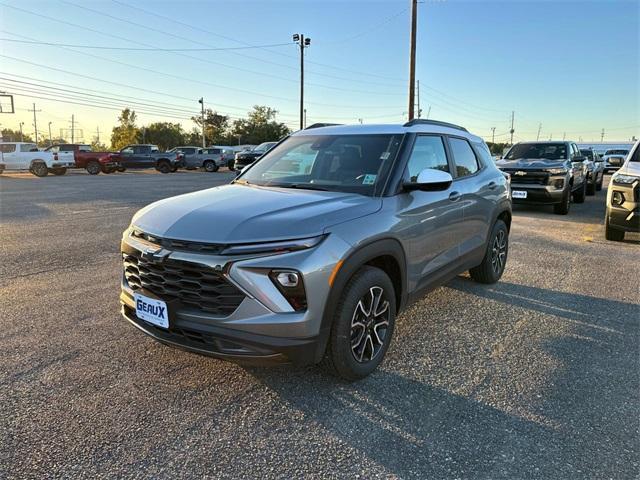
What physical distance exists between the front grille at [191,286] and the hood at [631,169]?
726 cm

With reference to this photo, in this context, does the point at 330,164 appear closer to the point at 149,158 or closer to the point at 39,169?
the point at 39,169

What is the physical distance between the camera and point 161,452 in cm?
238

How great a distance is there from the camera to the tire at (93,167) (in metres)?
27.5

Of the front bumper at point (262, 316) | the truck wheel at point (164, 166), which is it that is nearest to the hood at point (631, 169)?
the front bumper at point (262, 316)

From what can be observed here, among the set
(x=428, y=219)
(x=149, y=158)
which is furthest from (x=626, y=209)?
(x=149, y=158)

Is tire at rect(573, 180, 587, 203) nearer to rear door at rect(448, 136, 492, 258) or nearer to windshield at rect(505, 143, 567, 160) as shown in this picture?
windshield at rect(505, 143, 567, 160)

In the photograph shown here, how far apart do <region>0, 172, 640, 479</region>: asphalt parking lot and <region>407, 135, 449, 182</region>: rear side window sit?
1.37m

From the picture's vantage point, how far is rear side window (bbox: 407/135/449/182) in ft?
12.0

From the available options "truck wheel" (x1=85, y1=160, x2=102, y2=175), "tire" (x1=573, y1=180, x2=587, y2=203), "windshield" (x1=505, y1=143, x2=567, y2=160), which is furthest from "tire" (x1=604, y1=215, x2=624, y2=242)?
"truck wheel" (x1=85, y1=160, x2=102, y2=175)

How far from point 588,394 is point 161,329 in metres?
2.77

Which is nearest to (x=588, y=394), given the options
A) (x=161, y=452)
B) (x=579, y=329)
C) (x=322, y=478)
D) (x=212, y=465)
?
(x=579, y=329)

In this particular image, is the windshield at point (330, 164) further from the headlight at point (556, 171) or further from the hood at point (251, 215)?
the headlight at point (556, 171)

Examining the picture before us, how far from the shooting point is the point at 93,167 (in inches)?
1089

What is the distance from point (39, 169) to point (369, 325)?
27885 mm
